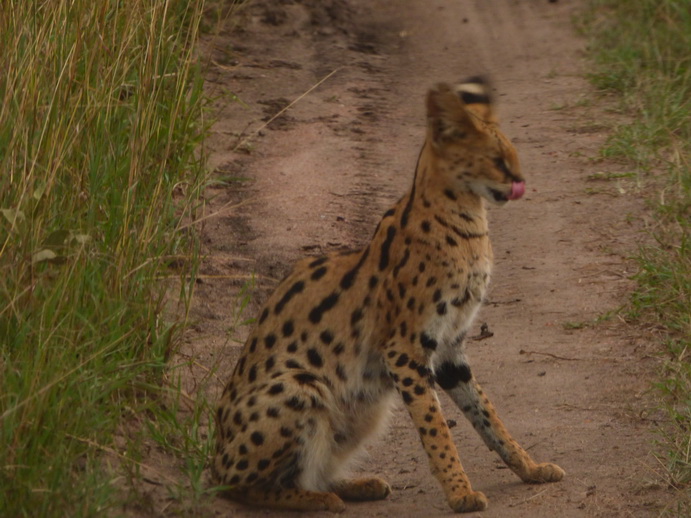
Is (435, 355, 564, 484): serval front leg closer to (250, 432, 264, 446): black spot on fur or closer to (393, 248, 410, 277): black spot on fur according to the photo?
(393, 248, 410, 277): black spot on fur

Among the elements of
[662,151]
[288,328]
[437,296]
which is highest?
[437,296]

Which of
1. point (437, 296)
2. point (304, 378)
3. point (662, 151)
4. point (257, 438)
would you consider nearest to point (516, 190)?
point (437, 296)

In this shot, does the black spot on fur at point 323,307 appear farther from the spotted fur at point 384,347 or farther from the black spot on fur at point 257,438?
the black spot on fur at point 257,438

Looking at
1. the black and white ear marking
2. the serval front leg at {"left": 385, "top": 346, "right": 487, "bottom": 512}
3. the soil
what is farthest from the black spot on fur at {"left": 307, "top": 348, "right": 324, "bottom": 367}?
the black and white ear marking

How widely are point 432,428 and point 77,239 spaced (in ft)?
4.56

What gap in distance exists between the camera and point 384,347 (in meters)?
4.55

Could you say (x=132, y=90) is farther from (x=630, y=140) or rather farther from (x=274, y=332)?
(x=630, y=140)

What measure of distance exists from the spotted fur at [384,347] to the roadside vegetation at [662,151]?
689 millimetres

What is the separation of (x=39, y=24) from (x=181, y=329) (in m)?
1.37

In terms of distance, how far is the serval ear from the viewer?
451 centimetres

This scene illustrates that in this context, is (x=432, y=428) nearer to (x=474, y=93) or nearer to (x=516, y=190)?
(x=516, y=190)

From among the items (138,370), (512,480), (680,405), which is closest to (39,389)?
(138,370)

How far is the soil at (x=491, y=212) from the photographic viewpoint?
493cm

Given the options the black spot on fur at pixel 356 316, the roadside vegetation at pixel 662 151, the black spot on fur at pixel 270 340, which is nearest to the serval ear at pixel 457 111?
the black spot on fur at pixel 356 316
